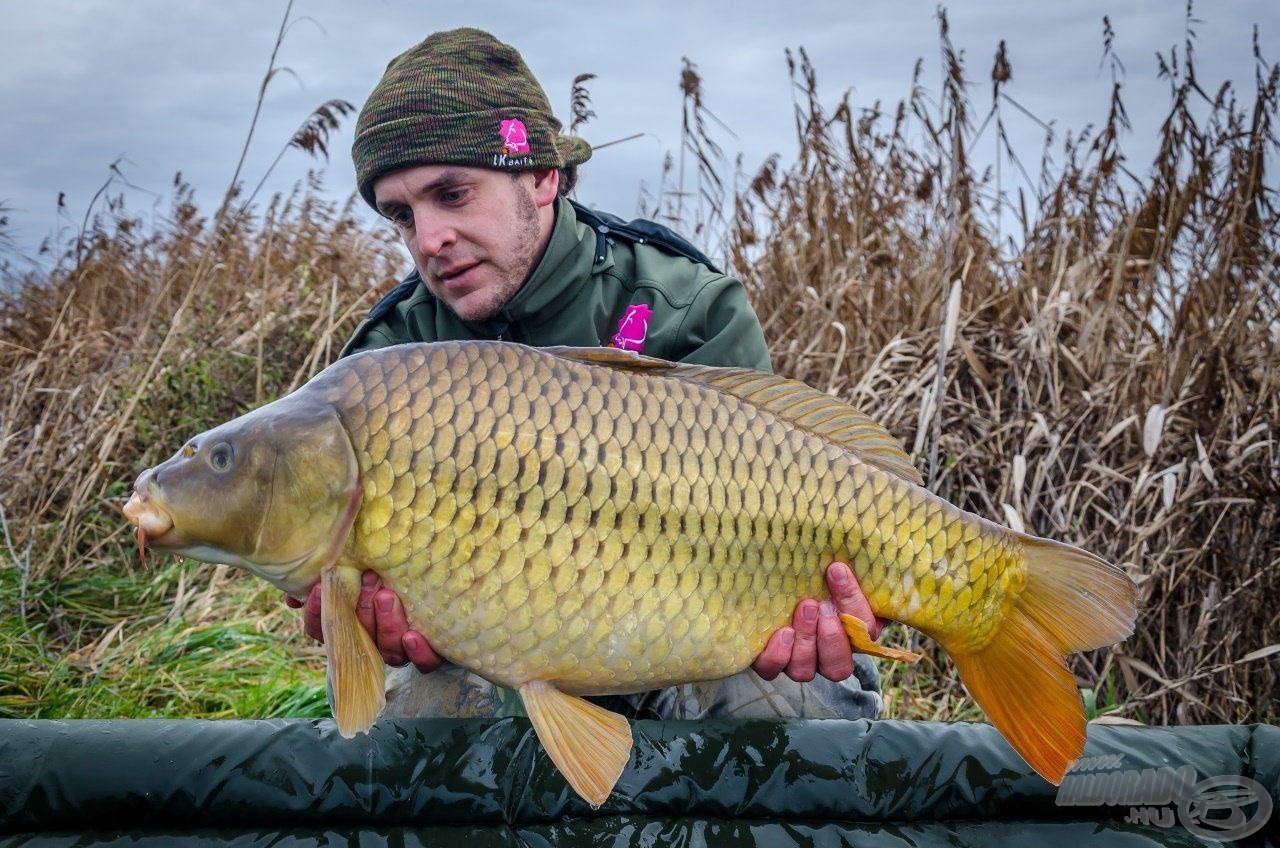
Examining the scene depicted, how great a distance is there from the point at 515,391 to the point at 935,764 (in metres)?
0.89

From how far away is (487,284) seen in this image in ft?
6.64

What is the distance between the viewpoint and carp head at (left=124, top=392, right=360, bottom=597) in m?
1.29

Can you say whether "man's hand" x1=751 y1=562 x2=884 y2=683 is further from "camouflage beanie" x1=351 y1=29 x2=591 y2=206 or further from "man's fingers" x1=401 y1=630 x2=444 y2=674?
"camouflage beanie" x1=351 y1=29 x2=591 y2=206

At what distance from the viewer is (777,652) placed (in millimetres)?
1462

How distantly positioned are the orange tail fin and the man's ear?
1.13 m

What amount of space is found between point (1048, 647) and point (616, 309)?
3.36 ft

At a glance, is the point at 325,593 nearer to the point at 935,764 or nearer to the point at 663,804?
the point at 663,804

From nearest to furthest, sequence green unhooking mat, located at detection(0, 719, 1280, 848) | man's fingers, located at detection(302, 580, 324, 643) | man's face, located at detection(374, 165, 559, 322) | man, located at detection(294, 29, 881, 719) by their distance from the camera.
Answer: man's fingers, located at detection(302, 580, 324, 643)
green unhooking mat, located at detection(0, 719, 1280, 848)
man, located at detection(294, 29, 881, 719)
man's face, located at detection(374, 165, 559, 322)

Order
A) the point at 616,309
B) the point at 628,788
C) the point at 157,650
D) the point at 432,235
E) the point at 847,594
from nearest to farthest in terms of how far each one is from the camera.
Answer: the point at 847,594 < the point at 628,788 < the point at 432,235 < the point at 616,309 < the point at 157,650

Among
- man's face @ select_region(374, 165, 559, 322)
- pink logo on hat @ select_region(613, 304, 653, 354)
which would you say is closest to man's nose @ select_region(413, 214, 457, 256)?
man's face @ select_region(374, 165, 559, 322)

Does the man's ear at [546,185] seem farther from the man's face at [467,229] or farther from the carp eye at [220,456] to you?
the carp eye at [220,456]

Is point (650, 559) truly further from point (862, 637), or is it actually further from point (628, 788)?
point (628, 788)

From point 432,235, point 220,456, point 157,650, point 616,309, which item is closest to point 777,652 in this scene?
point 220,456

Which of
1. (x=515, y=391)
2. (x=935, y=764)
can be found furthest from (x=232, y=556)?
(x=935, y=764)
